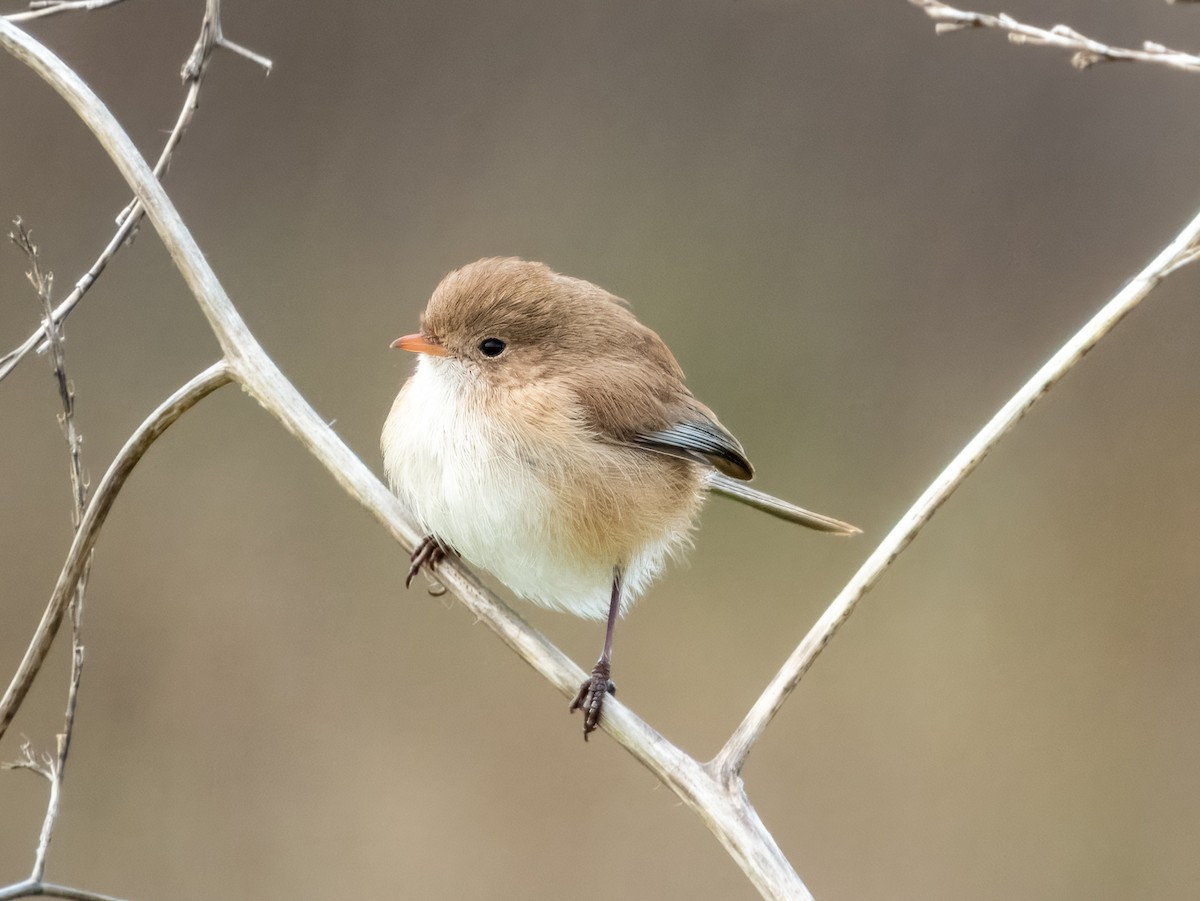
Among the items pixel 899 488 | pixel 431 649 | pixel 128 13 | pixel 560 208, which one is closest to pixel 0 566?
pixel 431 649

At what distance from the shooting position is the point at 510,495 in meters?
2.29

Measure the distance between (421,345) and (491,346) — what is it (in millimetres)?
145

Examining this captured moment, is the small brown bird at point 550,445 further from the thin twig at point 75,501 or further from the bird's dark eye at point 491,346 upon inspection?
the thin twig at point 75,501

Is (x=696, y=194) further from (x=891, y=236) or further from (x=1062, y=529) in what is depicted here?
(x=1062, y=529)

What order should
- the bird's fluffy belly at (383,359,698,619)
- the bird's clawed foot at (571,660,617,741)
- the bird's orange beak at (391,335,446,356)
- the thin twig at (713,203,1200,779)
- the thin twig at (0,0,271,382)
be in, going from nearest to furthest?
the thin twig at (713,203,1200,779) → the thin twig at (0,0,271,382) → the bird's clawed foot at (571,660,617,741) → the bird's fluffy belly at (383,359,698,619) → the bird's orange beak at (391,335,446,356)

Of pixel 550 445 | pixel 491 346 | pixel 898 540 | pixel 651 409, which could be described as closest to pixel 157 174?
pixel 491 346

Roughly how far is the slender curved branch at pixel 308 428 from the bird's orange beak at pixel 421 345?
38cm

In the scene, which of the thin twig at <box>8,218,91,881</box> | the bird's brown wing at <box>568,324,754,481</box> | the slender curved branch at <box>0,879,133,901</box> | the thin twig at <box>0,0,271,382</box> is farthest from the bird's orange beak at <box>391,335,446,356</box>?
the slender curved branch at <box>0,879,133,901</box>

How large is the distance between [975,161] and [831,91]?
2.23ft

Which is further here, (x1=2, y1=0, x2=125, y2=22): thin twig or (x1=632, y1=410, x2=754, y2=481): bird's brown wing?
(x1=632, y1=410, x2=754, y2=481): bird's brown wing

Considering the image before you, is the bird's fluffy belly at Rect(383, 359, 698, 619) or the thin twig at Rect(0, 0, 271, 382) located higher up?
the thin twig at Rect(0, 0, 271, 382)

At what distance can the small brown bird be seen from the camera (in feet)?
7.57

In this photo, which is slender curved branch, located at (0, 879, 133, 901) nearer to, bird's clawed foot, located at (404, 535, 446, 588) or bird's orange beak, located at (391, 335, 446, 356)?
bird's clawed foot, located at (404, 535, 446, 588)

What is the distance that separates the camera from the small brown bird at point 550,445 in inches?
90.8
